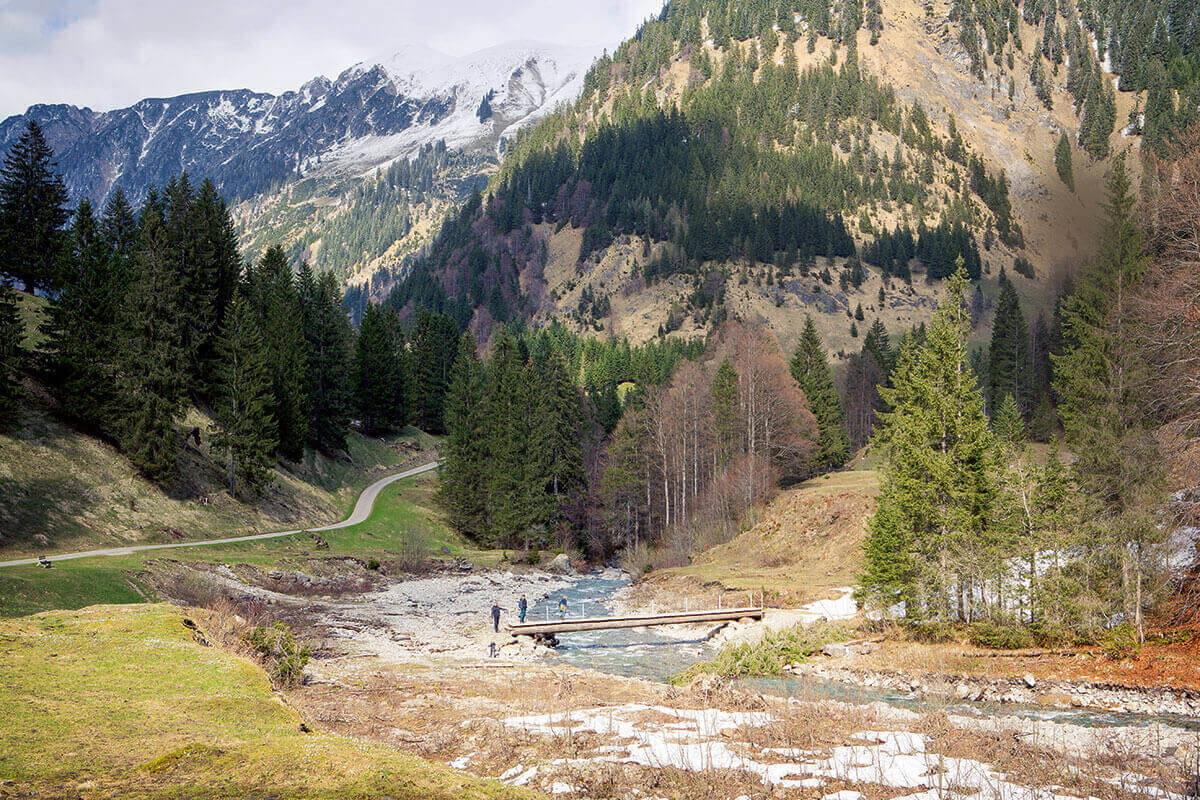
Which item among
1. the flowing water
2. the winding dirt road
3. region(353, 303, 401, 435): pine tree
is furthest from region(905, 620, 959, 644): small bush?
region(353, 303, 401, 435): pine tree

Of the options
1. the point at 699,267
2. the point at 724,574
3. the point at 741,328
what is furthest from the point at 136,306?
the point at 699,267

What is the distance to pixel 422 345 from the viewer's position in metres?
107

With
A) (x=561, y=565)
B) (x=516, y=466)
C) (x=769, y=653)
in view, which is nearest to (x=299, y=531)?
(x=516, y=466)

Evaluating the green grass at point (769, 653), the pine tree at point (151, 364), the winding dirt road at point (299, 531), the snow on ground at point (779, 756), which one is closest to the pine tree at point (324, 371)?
the winding dirt road at point (299, 531)

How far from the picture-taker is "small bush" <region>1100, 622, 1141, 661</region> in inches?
963

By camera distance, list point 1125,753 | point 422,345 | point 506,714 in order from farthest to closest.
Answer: point 422,345 → point 506,714 → point 1125,753

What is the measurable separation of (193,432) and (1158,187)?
60.2 meters

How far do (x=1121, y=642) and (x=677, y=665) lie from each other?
1646 cm

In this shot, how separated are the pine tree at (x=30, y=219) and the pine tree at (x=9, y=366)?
21.9 m

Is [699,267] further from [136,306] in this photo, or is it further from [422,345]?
[136,306]

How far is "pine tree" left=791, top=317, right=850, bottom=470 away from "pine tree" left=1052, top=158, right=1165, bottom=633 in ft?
78.3

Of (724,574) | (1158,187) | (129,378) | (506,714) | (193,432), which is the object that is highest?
(1158,187)

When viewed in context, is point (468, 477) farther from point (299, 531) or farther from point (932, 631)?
point (932, 631)

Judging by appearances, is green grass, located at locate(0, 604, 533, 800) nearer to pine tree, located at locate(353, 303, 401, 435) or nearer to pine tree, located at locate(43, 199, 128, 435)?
pine tree, located at locate(43, 199, 128, 435)
